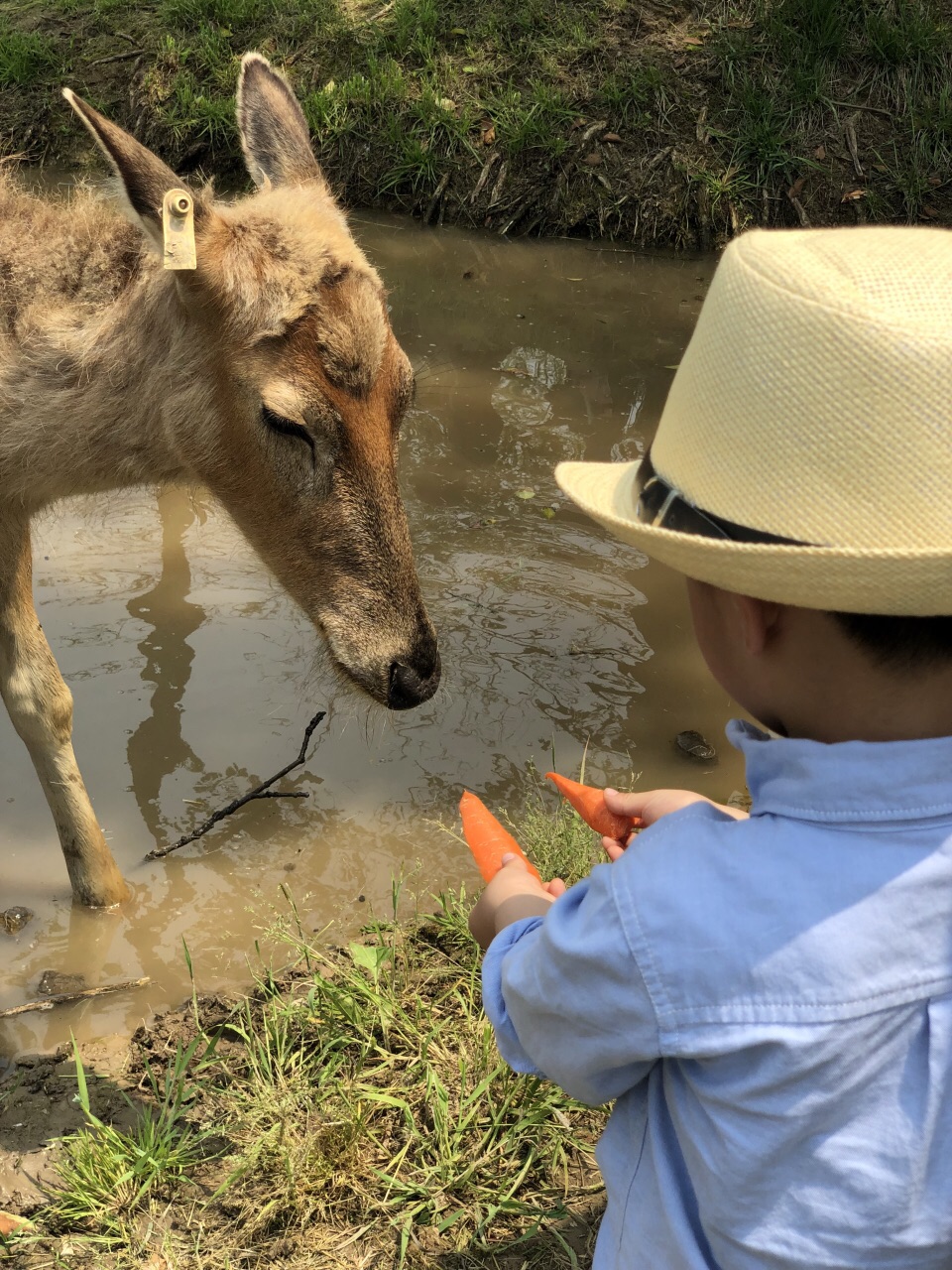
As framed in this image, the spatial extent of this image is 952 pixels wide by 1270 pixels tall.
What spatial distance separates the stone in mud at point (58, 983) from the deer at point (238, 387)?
1.31m

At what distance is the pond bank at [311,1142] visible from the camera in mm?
2592

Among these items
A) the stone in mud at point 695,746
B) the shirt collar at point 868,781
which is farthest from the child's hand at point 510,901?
the stone in mud at point 695,746

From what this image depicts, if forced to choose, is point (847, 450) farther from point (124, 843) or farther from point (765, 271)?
point (124, 843)

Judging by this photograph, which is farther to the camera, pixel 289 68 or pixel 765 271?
pixel 289 68

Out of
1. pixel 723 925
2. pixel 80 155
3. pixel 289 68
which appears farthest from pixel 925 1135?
pixel 80 155

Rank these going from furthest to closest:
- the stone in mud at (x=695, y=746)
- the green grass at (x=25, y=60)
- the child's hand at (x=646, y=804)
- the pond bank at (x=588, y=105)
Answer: the green grass at (x=25, y=60)
the pond bank at (x=588, y=105)
the stone in mud at (x=695, y=746)
the child's hand at (x=646, y=804)

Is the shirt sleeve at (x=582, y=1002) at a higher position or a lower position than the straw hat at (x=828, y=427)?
lower

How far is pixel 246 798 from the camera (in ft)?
13.6

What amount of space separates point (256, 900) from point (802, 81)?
8.68m

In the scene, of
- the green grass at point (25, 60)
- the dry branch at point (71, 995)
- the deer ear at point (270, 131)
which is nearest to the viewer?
the dry branch at point (71, 995)

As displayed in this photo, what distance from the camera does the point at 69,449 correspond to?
3553 millimetres

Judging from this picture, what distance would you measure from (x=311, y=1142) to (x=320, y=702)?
234cm

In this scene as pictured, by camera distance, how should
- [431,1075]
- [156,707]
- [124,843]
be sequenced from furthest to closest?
[156,707] < [124,843] < [431,1075]

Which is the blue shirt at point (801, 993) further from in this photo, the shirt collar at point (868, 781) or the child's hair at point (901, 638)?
the child's hair at point (901, 638)
